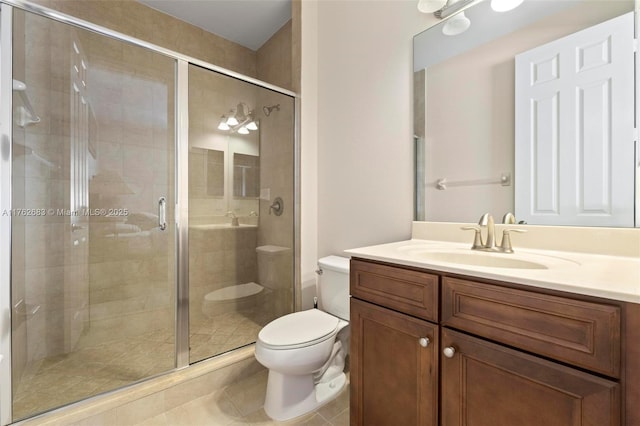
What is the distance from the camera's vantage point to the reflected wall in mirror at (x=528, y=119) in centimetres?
93

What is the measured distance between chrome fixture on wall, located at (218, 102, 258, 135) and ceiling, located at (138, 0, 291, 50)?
3.00 feet

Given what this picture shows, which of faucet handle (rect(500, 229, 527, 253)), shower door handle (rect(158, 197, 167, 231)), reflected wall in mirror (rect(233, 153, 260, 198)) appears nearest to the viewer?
faucet handle (rect(500, 229, 527, 253))

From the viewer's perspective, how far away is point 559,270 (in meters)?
0.73

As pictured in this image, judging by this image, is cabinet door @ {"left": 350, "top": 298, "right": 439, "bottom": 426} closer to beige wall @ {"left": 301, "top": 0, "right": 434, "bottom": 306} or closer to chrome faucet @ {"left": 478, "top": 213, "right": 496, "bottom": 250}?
chrome faucet @ {"left": 478, "top": 213, "right": 496, "bottom": 250}

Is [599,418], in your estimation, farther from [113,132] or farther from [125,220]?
[113,132]

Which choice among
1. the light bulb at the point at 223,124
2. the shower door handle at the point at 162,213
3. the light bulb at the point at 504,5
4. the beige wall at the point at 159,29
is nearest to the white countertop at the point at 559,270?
the light bulb at the point at 504,5

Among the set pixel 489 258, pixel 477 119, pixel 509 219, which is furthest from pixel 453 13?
pixel 489 258

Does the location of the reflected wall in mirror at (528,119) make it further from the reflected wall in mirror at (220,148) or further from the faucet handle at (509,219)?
the reflected wall in mirror at (220,148)

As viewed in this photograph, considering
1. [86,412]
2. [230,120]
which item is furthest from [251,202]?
[86,412]

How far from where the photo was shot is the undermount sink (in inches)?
35.1

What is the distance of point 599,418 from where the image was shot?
0.56 m

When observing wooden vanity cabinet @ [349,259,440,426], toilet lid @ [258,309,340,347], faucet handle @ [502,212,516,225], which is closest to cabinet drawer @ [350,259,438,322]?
wooden vanity cabinet @ [349,259,440,426]

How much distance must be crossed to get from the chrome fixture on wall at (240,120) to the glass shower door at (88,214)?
338mm

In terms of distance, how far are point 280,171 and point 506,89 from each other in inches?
56.0
